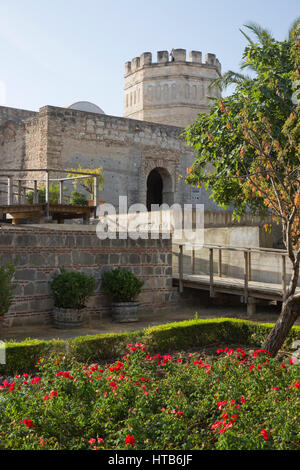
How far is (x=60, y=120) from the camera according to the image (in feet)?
66.4

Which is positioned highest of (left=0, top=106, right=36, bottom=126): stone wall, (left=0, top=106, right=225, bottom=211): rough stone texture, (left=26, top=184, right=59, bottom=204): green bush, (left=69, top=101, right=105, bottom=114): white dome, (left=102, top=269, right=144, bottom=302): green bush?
(left=69, top=101, right=105, bottom=114): white dome

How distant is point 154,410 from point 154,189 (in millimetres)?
22527

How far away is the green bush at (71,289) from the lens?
9609mm

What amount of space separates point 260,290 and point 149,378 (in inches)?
223

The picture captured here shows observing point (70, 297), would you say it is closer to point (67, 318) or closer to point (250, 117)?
point (67, 318)

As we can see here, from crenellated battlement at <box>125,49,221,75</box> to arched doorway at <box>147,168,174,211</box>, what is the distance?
1068 centimetres

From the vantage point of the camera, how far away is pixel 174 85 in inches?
1321

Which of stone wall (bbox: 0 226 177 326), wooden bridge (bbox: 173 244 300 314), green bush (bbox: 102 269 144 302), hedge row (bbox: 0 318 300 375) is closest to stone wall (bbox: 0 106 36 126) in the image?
wooden bridge (bbox: 173 244 300 314)

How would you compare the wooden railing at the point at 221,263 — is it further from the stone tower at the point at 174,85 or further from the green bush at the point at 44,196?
the stone tower at the point at 174,85

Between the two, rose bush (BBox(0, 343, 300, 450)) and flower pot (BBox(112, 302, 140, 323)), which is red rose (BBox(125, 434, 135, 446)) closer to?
rose bush (BBox(0, 343, 300, 450))

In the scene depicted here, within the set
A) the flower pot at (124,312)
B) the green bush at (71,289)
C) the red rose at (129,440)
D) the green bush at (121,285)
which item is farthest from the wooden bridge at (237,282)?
the red rose at (129,440)

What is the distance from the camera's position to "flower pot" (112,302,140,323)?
34.2 ft
